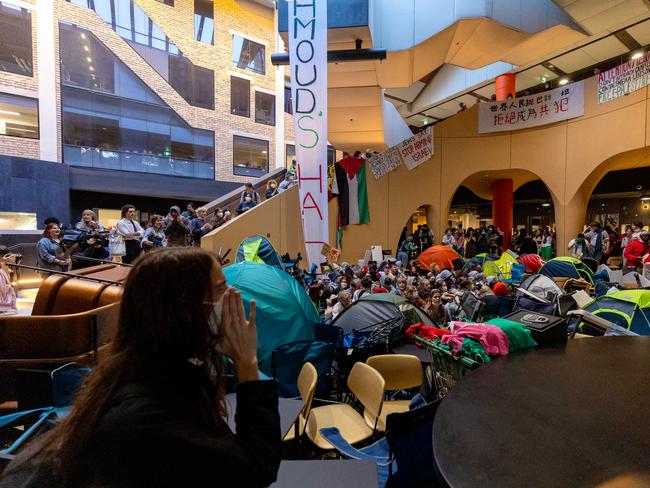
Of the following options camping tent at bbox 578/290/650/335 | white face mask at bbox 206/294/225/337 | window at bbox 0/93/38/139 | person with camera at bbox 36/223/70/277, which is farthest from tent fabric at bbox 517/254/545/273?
window at bbox 0/93/38/139

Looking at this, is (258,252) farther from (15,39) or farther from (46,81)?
(15,39)

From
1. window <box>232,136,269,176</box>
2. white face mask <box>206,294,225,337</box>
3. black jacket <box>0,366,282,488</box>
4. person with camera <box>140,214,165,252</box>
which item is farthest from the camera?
window <box>232,136,269,176</box>

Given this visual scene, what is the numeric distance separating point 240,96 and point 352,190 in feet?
28.6

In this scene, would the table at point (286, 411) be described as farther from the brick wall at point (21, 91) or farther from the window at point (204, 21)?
the window at point (204, 21)

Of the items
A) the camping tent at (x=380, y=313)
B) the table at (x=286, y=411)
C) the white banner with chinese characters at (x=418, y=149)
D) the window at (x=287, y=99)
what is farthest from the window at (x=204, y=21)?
the table at (x=286, y=411)

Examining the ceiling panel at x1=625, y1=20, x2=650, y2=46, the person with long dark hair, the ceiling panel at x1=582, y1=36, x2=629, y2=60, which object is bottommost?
the person with long dark hair

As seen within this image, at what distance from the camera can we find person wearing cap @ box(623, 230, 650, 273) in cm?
787

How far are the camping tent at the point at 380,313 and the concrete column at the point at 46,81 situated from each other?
13894mm

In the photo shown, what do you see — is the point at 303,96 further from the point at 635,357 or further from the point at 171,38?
the point at 171,38

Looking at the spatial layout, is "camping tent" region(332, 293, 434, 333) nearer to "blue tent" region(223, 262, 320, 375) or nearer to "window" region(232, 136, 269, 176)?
"blue tent" region(223, 262, 320, 375)

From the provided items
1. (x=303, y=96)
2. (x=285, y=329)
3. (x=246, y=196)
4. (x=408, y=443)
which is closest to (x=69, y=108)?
(x=246, y=196)

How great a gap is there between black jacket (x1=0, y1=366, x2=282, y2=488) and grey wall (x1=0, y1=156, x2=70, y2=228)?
1508 cm

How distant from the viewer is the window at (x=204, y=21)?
1688 centimetres

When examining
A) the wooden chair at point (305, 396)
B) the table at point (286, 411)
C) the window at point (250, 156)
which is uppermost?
the window at point (250, 156)
